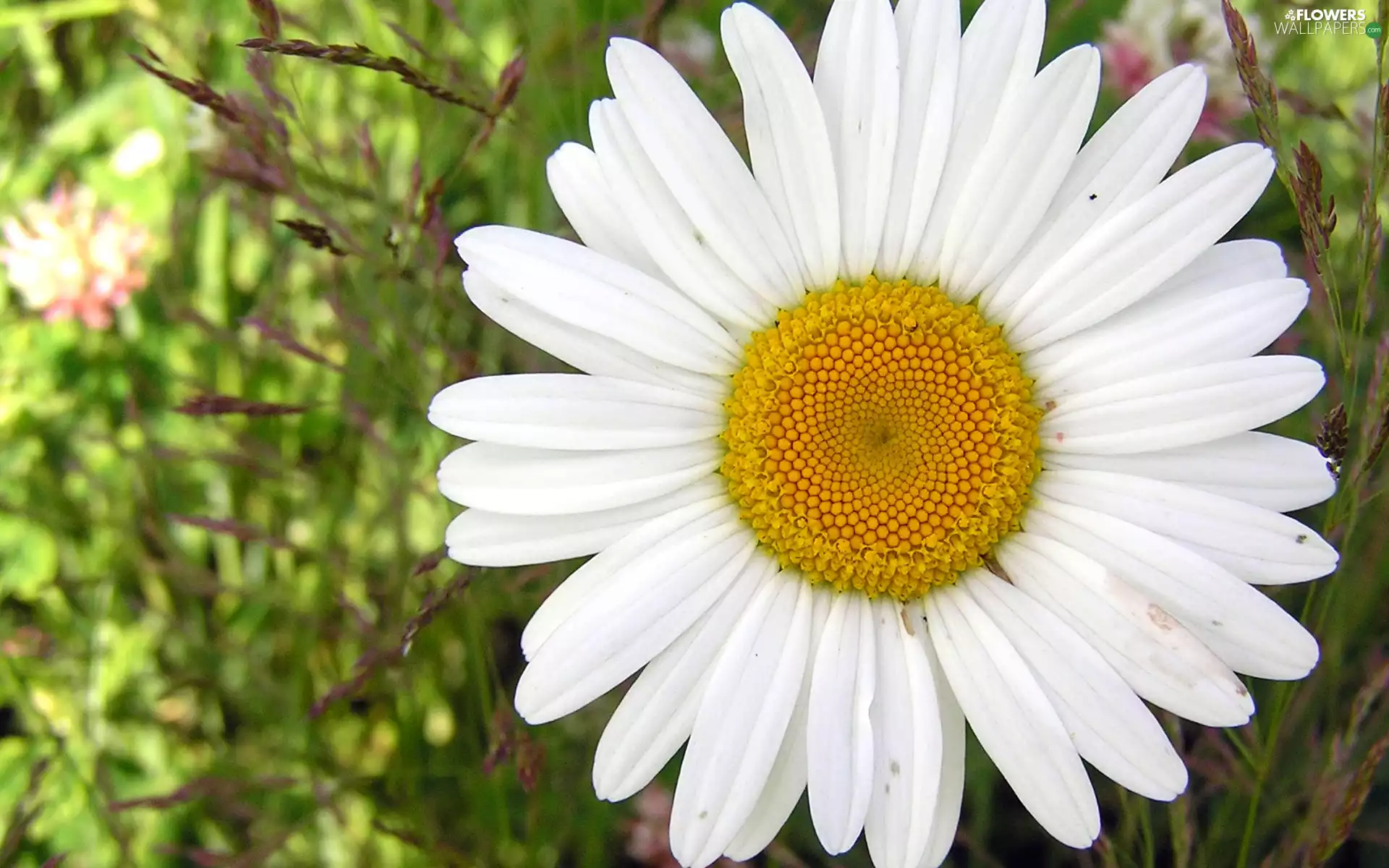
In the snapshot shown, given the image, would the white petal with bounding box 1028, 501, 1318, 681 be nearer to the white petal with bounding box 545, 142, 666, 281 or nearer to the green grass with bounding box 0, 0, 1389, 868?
the green grass with bounding box 0, 0, 1389, 868

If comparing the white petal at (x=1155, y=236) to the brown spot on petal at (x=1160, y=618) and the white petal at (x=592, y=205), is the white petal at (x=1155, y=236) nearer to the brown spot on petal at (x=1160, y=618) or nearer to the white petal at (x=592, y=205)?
the brown spot on petal at (x=1160, y=618)

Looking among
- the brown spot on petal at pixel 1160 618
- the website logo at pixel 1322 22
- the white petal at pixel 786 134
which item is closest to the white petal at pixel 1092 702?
the brown spot on petal at pixel 1160 618

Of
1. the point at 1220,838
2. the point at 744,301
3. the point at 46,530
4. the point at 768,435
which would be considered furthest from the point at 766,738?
the point at 46,530

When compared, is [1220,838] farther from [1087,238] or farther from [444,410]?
[444,410]

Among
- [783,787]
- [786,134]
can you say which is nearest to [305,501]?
[783,787]

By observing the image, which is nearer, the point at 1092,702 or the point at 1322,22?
the point at 1092,702

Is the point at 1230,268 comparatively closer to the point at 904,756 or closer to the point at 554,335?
the point at 904,756
